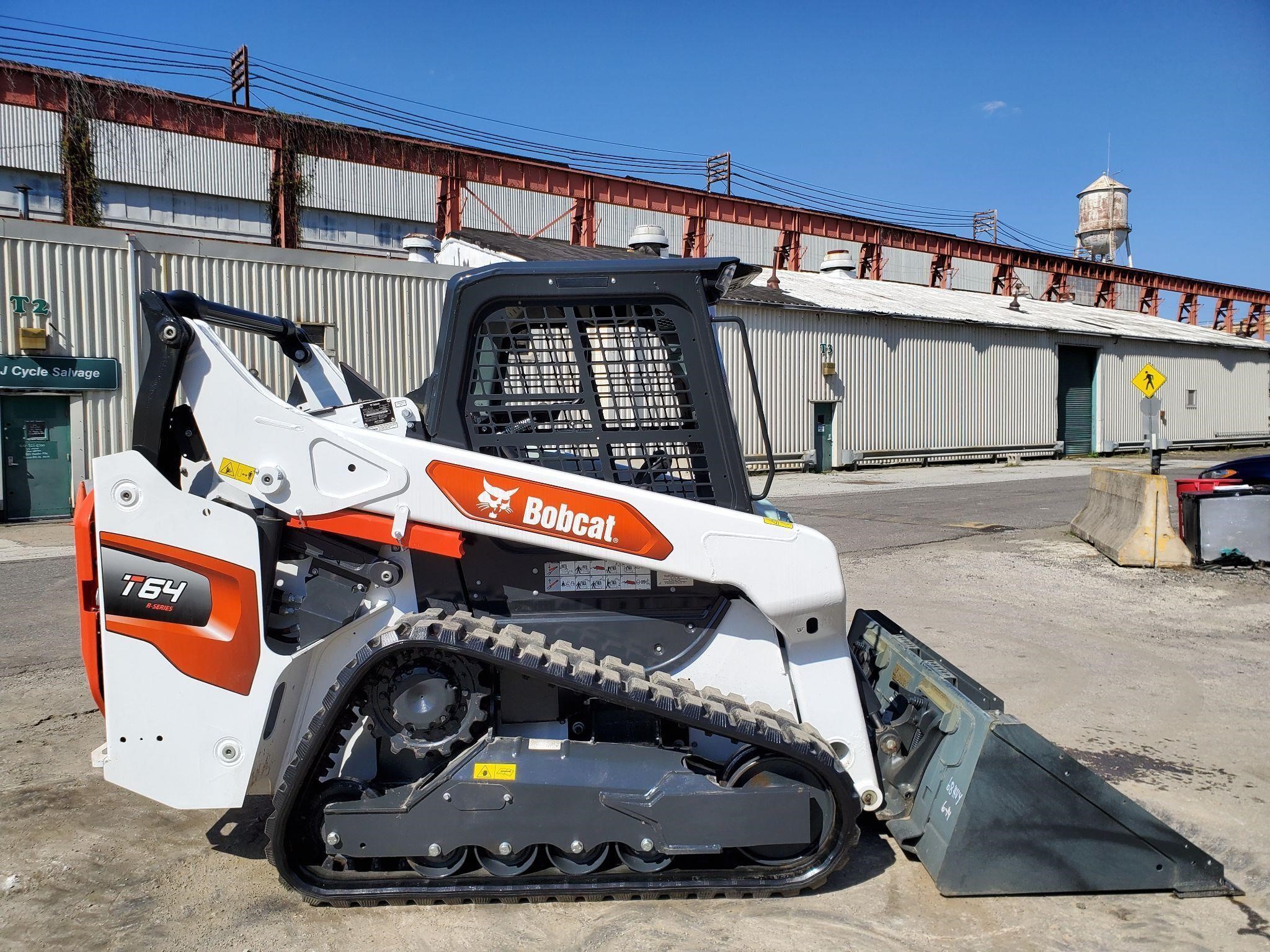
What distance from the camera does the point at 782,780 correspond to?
341 centimetres

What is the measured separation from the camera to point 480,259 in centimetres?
2294

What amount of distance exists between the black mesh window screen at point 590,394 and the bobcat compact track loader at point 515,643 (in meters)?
0.01

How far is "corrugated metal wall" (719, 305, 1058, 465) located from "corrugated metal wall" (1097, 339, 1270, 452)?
3.39m

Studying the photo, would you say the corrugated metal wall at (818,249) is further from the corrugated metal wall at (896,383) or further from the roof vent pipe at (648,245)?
the roof vent pipe at (648,245)

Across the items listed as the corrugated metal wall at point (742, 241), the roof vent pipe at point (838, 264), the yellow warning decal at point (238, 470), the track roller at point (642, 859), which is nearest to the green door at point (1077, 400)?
the roof vent pipe at point (838, 264)

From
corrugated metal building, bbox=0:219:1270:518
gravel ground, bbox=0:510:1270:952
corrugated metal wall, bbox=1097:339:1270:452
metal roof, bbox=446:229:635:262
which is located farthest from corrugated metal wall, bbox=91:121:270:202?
corrugated metal wall, bbox=1097:339:1270:452

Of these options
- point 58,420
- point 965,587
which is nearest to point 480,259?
point 58,420

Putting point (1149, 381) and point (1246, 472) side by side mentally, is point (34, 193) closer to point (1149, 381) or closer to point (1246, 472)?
point (1149, 381)

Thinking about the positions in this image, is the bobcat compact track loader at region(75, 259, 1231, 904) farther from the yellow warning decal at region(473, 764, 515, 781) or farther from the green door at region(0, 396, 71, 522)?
the green door at region(0, 396, 71, 522)

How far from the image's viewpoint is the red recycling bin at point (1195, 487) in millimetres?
10180

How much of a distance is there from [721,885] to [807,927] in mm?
326

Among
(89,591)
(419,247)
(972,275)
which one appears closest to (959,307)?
(972,275)

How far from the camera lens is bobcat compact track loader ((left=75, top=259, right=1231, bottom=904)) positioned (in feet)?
11.0

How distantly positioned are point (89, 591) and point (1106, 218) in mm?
57910
